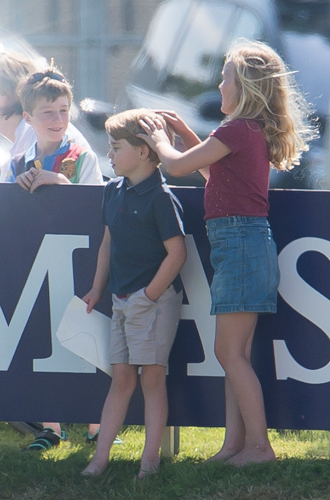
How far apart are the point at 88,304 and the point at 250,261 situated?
0.67m

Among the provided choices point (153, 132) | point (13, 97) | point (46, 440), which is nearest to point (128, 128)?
point (153, 132)

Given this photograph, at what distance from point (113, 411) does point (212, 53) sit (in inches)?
144

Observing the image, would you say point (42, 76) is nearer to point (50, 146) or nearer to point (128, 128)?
point (50, 146)

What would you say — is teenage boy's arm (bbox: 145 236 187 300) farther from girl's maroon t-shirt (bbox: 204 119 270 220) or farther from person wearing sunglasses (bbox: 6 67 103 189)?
person wearing sunglasses (bbox: 6 67 103 189)

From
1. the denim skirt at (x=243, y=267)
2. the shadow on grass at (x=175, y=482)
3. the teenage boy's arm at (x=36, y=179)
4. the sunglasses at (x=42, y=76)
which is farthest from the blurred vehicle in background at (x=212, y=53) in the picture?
the shadow on grass at (x=175, y=482)

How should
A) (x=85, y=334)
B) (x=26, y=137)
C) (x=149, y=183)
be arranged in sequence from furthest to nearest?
(x=26, y=137), (x=85, y=334), (x=149, y=183)

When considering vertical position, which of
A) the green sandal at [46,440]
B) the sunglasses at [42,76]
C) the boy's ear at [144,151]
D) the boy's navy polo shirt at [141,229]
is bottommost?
the green sandal at [46,440]

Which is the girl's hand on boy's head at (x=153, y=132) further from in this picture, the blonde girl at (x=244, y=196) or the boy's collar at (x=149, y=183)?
the boy's collar at (x=149, y=183)

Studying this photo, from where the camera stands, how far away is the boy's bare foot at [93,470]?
2.97 m

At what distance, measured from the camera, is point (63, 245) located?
3.20 m

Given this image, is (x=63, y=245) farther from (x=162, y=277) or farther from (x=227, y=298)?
(x=227, y=298)

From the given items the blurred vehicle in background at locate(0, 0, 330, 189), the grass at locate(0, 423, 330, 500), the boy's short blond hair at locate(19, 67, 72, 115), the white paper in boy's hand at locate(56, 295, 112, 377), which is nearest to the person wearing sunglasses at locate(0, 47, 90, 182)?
the boy's short blond hair at locate(19, 67, 72, 115)

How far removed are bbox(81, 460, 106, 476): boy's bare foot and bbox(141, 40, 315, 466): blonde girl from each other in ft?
1.55

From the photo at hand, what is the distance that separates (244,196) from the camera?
9.59 feet
